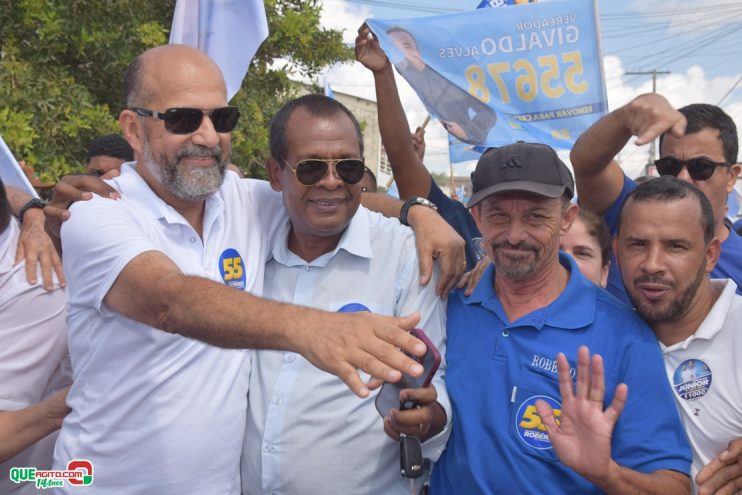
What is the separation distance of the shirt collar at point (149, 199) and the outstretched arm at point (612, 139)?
1556mm

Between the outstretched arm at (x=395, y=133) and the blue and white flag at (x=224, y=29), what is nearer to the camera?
the outstretched arm at (x=395, y=133)

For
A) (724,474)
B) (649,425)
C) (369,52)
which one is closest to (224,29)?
(369,52)

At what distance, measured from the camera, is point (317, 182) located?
2.85 m

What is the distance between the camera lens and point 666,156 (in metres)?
3.74

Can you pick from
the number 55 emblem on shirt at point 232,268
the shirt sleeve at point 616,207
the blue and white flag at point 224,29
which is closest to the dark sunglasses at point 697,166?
the shirt sleeve at point 616,207

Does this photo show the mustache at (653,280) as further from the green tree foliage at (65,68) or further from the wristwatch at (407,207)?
the green tree foliage at (65,68)

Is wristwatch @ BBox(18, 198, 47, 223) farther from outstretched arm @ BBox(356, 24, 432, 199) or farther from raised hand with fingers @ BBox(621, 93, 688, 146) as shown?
raised hand with fingers @ BBox(621, 93, 688, 146)

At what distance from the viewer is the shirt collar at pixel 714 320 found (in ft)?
8.29

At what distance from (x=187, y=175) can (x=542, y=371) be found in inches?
59.4

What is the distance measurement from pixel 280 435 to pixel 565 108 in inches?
138

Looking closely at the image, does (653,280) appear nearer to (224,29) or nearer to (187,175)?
(187,175)

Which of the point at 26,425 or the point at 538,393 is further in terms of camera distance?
the point at 26,425

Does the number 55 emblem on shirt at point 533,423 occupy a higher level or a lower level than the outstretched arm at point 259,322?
lower

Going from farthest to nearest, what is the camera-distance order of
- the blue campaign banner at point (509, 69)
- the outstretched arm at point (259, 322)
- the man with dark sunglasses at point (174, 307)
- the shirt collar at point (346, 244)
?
1. the blue campaign banner at point (509, 69)
2. the shirt collar at point (346, 244)
3. the man with dark sunglasses at point (174, 307)
4. the outstretched arm at point (259, 322)
